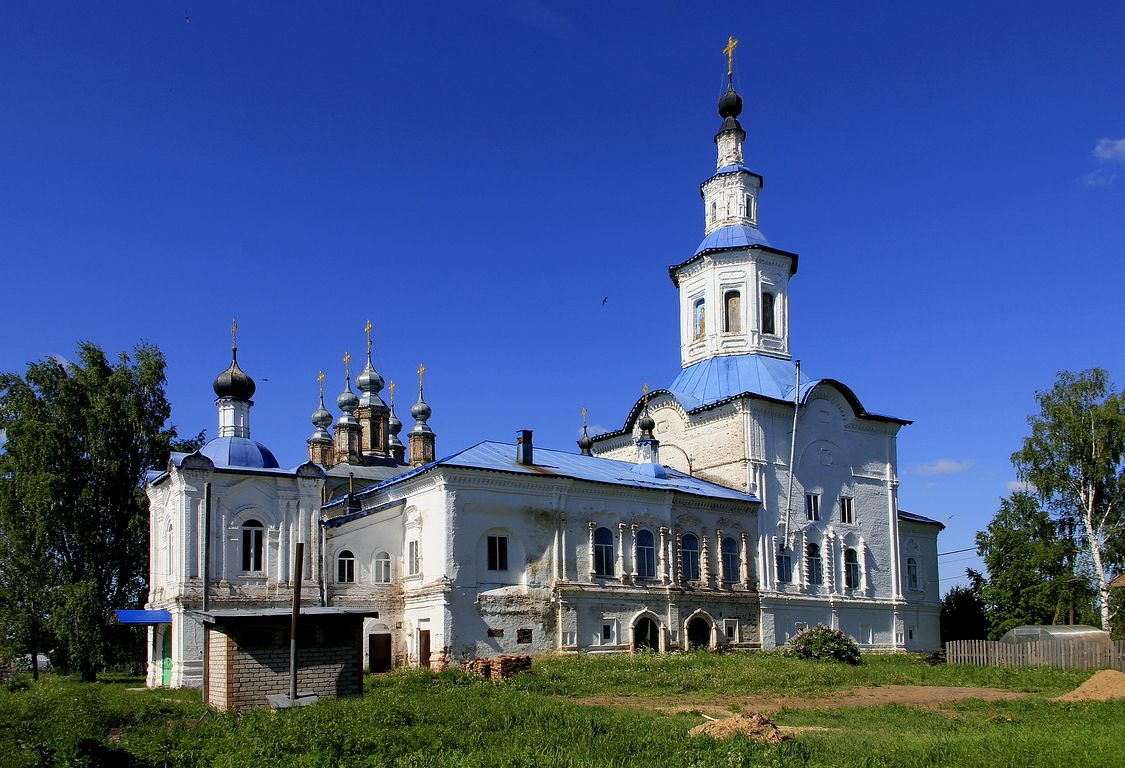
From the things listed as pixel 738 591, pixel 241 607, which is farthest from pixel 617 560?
pixel 241 607

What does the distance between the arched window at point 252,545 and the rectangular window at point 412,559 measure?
3.84m

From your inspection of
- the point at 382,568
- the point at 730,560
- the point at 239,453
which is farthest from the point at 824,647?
the point at 239,453

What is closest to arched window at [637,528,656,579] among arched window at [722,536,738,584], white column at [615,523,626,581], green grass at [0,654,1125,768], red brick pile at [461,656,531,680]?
white column at [615,523,626,581]

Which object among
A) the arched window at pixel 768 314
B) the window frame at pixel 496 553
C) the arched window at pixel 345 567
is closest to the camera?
the window frame at pixel 496 553

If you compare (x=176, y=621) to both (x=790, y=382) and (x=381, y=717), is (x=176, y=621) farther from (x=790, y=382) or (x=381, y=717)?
(x=790, y=382)

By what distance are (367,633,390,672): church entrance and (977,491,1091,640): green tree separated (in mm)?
19942

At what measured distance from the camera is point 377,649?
91.0 feet

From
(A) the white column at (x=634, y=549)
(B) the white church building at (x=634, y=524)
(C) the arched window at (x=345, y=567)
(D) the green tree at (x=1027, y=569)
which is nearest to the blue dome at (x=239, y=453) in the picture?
(B) the white church building at (x=634, y=524)

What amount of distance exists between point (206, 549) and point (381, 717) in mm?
12210

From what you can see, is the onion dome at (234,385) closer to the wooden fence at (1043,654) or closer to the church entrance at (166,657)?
the church entrance at (166,657)

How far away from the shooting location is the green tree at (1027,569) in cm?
3400

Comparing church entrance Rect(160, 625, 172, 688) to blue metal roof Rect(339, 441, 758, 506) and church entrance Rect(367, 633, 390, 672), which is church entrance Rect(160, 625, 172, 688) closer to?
church entrance Rect(367, 633, 390, 672)

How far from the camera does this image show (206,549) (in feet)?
81.9

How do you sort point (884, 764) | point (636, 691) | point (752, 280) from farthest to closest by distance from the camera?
point (752, 280), point (636, 691), point (884, 764)
